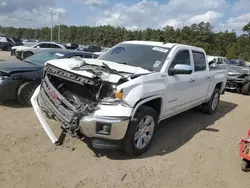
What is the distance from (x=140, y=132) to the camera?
4039 millimetres

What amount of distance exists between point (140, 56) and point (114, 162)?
81.7 inches

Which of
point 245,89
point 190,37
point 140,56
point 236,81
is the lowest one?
point 245,89

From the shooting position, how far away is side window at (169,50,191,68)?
483cm

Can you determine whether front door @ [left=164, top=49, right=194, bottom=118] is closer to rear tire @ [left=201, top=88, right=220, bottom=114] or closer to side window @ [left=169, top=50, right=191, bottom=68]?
side window @ [left=169, top=50, right=191, bottom=68]

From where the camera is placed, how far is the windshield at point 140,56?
15.1ft

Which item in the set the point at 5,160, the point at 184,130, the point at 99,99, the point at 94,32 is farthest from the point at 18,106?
the point at 94,32

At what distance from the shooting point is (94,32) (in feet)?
256

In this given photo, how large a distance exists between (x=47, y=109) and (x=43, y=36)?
314ft

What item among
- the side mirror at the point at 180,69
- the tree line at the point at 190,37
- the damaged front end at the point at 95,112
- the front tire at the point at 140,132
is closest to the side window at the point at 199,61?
the side mirror at the point at 180,69

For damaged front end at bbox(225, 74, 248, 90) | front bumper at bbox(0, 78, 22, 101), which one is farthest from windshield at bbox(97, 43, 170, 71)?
damaged front end at bbox(225, 74, 248, 90)

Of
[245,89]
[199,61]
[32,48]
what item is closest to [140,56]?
[199,61]

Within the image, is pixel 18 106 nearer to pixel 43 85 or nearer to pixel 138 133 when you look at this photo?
pixel 43 85

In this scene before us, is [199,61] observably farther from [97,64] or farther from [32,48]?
[32,48]

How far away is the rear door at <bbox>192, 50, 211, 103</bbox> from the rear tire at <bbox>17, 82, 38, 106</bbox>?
3.81 meters
